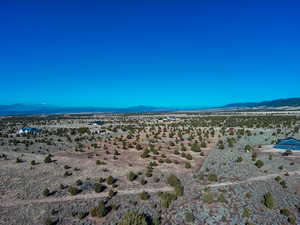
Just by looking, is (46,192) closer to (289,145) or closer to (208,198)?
(208,198)

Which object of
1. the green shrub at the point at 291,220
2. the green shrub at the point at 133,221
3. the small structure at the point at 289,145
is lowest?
the green shrub at the point at 291,220

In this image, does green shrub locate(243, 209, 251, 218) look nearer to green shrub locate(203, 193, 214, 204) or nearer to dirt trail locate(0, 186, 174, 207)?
green shrub locate(203, 193, 214, 204)

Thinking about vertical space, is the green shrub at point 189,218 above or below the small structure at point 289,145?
below

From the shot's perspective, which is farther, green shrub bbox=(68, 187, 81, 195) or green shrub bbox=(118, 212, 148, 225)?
green shrub bbox=(68, 187, 81, 195)

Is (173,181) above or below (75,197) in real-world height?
above

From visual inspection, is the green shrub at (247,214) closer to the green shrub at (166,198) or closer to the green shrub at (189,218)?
the green shrub at (189,218)

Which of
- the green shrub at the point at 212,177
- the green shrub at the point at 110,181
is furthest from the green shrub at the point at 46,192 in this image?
the green shrub at the point at 212,177

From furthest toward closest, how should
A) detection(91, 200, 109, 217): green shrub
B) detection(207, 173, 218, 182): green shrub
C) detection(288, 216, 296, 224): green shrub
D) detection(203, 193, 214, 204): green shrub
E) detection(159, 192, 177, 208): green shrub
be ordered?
detection(207, 173, 218, 182): green shrub < detection(203, 193, 214, 204): green shrub < detection(159, 192, 177, 208): green shrub < detection(91, 200, 109, 217): green shrub < detection(288, 216, 296, 224): green shrub

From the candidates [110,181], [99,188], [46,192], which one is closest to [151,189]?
[110,181]

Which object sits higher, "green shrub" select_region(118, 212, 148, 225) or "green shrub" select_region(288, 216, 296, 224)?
"green shrub" select_region(118, 212, 148, 225)

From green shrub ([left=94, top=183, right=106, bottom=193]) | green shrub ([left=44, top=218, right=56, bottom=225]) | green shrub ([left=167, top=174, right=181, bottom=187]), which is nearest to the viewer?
green shrub ([left=44, top=218, right=56, bottom=225])

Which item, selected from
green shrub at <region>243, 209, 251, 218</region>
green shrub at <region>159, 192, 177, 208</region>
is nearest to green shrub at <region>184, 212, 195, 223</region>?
green shrub at <region>159, 192, 177, 208</region>

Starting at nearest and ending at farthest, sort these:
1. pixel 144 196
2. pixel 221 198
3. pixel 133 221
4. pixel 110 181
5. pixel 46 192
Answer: pixel 133 221 < pixel 221 198 < pixel 144 196 < pixel 46 192 < pixel 110 181

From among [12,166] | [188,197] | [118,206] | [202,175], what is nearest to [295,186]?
[202,175]
